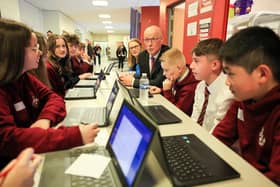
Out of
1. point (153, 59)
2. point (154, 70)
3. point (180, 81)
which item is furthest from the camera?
point (153, 59)

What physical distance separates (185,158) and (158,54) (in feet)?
6.51

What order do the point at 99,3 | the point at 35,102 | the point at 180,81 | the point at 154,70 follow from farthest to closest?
the point at 99,3
the point at 154,70
the point at 180,81
the point at 35,102

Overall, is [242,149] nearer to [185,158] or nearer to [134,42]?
[185,158]

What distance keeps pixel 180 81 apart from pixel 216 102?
1.64 feet

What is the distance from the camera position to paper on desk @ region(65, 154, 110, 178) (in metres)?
0.71

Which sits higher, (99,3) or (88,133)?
(99,3)

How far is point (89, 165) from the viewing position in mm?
757

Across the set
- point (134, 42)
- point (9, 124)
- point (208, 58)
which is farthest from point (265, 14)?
point (134, 42)

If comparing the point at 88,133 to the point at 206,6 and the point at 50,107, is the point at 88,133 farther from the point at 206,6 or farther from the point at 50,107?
the point at 206,6

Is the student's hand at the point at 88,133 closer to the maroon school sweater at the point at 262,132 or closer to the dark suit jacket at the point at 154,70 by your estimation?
the maroon school sweater at the point at 262,132

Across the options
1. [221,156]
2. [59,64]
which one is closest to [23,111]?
[221,156]

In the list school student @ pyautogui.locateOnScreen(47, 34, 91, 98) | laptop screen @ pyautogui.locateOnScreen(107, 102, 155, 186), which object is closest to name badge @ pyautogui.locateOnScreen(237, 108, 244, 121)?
laptop screen @ pyautogui.locateOnScreen(107, 102, 155, 186)

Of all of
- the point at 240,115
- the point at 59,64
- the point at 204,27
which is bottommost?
the point at 240,115

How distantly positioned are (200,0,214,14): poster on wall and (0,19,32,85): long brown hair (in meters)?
2.40
